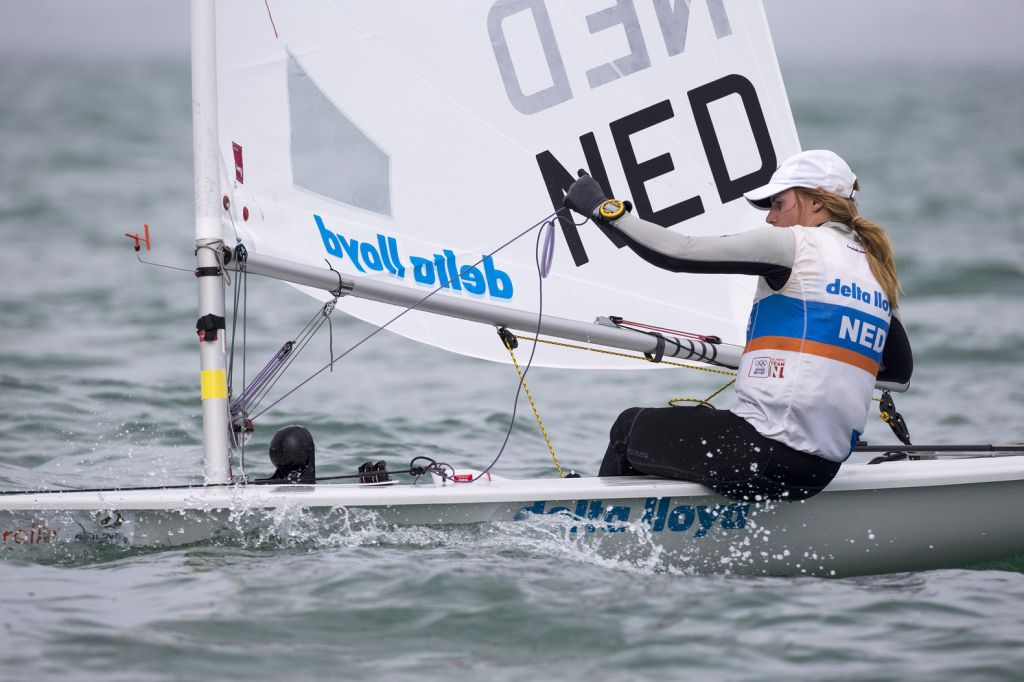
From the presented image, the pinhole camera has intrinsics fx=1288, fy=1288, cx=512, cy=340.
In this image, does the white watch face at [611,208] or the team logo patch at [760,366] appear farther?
the team logo patch at [760,366]

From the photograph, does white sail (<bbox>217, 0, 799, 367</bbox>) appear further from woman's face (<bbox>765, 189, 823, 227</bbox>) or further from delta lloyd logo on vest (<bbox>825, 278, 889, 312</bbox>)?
delta lloyd logo on vest (<bbox>825, 278, 889, 312</bbox>)

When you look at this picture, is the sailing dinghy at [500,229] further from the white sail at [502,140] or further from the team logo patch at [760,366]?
the team logo patch at [760,366]

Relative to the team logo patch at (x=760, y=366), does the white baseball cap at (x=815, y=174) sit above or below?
above

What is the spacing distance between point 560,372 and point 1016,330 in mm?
2999

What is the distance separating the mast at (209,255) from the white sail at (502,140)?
257 millimetres

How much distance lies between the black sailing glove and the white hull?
2.24 ft

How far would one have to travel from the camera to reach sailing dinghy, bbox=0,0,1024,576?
3.14 meters

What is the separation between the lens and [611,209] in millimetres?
2893

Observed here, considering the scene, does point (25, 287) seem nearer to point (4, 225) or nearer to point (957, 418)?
point (4, 225)

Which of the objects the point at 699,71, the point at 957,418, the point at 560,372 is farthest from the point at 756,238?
the point at 560,372

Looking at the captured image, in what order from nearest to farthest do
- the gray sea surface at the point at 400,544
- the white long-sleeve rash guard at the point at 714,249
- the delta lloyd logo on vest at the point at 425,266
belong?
the gray sea surface at the point at 400,544, the white long-sleeve rash guard at the point at 714,249, the delta lloyd logo on vest at the point at 425,266

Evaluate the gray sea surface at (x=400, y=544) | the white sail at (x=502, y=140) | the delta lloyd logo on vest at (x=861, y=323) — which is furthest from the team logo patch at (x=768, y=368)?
the white sail at (x=502, y=140)

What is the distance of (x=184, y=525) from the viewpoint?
3.10 m

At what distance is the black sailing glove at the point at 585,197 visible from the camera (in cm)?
295
